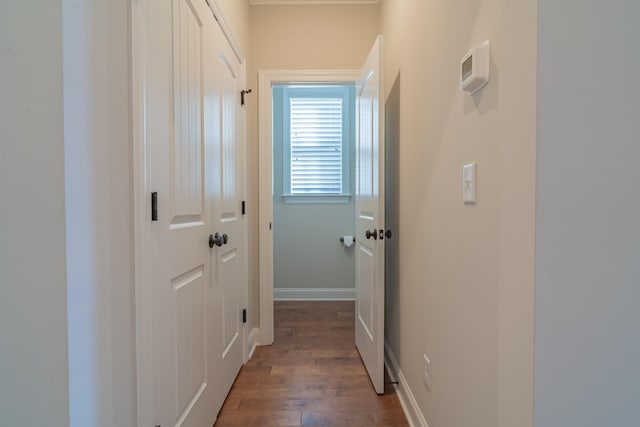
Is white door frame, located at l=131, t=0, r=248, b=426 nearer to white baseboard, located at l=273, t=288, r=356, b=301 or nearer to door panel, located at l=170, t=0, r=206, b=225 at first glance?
door panel, located at l=170, t=0, r=206, b=225

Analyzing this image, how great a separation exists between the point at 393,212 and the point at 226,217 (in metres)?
1.04

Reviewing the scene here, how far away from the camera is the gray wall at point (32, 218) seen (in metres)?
0.66

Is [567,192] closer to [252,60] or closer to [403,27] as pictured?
[403,27]

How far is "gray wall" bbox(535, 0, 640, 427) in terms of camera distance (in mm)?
604

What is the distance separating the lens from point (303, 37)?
8.20ft

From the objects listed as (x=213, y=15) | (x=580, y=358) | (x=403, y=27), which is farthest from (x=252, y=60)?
(x=580, y=358)

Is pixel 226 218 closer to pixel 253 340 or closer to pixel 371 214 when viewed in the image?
pixel 371 214

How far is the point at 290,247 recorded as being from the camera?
3779mm

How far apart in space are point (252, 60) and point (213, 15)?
0.90 meters

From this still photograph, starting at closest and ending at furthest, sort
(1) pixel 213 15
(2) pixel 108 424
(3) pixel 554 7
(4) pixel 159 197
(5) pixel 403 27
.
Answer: (3) pixel 554 7
(2) pixel 108 424
(4) pixel 159 197
(1) pixel 213 15
(5) pixel 403 27

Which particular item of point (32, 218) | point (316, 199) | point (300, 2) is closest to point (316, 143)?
point (316, 199)

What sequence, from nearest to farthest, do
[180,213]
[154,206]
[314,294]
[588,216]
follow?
1. [588,216]
2. [154,206]
3. [180,213]
4. [314,294]

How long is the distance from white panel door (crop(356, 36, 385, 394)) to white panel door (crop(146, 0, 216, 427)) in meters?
0.93

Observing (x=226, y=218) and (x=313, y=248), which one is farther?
(x=313, y=248)
